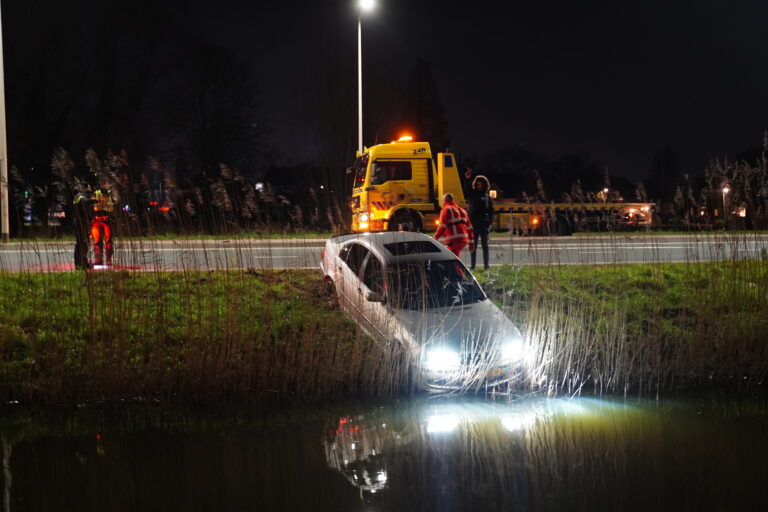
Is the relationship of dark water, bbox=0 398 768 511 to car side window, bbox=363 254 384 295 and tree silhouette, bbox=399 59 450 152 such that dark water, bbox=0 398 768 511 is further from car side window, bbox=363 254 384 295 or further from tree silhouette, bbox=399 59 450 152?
tree silhouette, bbox=399 59 450 152

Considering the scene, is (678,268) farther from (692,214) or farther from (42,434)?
(42,434)

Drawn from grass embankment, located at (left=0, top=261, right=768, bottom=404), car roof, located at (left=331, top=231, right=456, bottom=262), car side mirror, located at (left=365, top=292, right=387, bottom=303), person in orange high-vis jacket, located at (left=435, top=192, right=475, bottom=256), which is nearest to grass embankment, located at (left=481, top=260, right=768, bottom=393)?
grass embankment, located at (left=0, top=261, right=768, bottom=404)

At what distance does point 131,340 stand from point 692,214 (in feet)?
23.4

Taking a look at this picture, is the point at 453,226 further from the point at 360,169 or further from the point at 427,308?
the point at 360,169

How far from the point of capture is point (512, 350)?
734cm

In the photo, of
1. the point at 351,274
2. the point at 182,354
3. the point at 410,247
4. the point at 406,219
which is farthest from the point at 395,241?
the point at 406,219

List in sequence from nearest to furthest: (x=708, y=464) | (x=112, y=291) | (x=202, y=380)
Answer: (x=708, y=464) → (x=202, y=380) → (x=112, y=291)

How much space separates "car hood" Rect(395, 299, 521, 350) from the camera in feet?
23.9

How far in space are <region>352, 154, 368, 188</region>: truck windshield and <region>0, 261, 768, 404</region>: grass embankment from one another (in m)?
11.4

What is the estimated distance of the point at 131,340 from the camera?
7801mm

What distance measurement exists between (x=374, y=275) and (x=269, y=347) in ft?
4.80

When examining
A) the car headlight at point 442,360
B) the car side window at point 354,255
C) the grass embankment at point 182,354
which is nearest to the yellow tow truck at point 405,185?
the car side window at point 354,255

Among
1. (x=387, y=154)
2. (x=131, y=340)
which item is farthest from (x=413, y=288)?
(x=387, y=154)

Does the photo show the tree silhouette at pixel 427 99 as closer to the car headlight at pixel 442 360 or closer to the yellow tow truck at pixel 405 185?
the yellow tow truck at pixel 405 185
